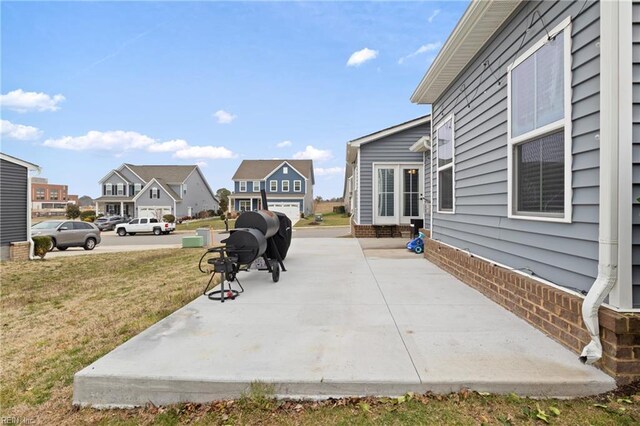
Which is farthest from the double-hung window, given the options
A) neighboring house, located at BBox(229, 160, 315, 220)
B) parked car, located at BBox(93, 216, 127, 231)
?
parked car, located at BBox(93, 216, 127, 231)

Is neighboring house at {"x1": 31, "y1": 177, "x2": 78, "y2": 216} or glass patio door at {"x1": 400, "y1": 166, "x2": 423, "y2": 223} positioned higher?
neighboring house at {"x1": 31, "y1": 177, "x2": 78, "y2": 216}

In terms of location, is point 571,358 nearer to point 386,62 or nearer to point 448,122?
point 448,122

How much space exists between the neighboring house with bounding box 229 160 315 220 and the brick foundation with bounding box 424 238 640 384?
108 feet

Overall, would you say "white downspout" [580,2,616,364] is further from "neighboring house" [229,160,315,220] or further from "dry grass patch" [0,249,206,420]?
"neighboring house" [229,160,315,220]

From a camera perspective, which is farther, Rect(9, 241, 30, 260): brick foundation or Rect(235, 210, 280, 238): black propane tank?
Rect(9, 241, 30, 260): brick foundation

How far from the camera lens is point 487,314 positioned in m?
3.98

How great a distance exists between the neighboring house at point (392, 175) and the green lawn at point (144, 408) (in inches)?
338

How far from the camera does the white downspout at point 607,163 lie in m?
2.40

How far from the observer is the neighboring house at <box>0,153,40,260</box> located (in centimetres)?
1226

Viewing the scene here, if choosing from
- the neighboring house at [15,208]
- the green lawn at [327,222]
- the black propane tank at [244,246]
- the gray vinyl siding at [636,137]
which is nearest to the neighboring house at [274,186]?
the green lawn at [327,222]

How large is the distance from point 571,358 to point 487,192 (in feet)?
8.29

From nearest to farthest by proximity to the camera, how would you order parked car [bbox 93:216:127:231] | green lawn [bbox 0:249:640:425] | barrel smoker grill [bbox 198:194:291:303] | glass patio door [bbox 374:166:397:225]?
green lawn [bbox 0:249:640:425], barrel smoker grill [bbox 198:194:291:303], glass patio door [bbox 374:166:397:225], parked car [bbox 93:216:127:231]

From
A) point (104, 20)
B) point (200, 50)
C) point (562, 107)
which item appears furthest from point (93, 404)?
point (200, 50)

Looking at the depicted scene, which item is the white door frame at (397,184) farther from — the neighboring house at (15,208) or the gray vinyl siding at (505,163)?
the neighboring house at (15,208)
